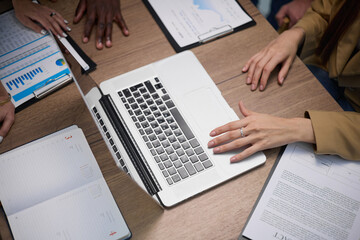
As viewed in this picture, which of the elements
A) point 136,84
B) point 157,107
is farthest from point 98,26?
point 157,107

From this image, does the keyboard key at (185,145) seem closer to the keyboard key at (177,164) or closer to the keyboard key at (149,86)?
the keyboard key at (177,164)

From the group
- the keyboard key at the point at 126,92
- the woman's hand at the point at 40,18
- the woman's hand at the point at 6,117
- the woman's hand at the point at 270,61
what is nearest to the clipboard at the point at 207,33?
the woman's hand at the point at 270,61

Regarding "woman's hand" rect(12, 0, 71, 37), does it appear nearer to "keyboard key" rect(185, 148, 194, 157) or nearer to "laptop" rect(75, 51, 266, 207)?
"laptop" rect(75, 51, 266, 207)

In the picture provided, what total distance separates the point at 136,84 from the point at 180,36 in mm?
244

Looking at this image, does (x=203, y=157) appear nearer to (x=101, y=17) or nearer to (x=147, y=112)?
(x=147, y=112)

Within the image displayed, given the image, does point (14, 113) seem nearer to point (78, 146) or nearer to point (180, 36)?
point (78, 146)

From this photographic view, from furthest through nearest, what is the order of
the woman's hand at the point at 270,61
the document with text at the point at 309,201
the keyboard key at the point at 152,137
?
the woman's hand at the point at 270,61 → the keyboard key at the point at 152,137 → the document with text at the point at 309,201

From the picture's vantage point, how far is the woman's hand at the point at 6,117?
0.88 meters

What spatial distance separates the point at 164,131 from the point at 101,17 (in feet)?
1.59

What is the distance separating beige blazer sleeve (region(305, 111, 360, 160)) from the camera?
812 mm

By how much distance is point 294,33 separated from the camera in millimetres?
1035

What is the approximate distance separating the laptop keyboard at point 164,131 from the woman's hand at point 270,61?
265 mm

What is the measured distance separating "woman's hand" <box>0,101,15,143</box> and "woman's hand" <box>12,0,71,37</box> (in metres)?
0.29

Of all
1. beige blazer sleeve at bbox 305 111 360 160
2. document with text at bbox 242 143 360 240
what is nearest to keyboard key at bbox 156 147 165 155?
document with text at bbox 242 143 360 240
